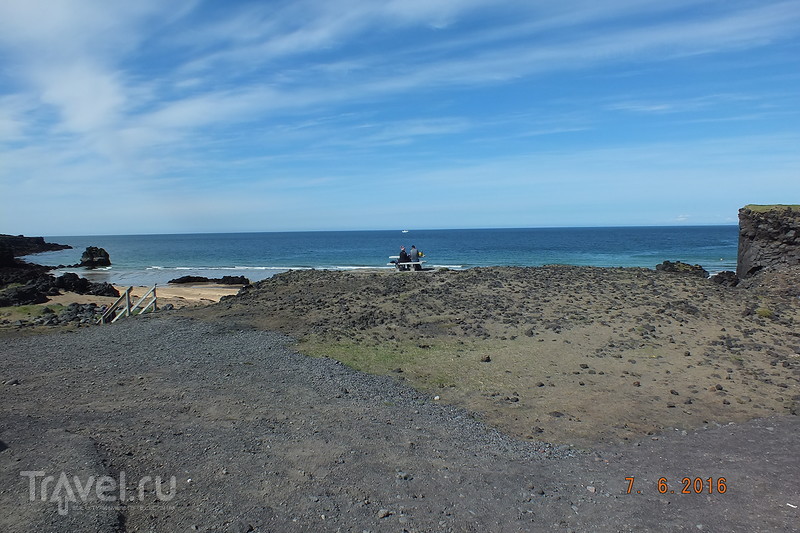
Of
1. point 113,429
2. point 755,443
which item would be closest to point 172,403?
point 113,429

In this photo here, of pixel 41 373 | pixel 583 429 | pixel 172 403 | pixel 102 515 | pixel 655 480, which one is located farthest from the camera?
pixel 41 373

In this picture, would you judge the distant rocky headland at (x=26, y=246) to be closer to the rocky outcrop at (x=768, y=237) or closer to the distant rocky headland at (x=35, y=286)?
the distant rocky headland at (x=35, y=286)

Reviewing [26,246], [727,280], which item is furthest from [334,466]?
[26,246]

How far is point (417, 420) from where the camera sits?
9211 millimetres

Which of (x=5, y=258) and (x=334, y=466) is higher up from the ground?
(x=5, y=258)

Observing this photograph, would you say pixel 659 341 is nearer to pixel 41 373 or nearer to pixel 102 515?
pixel 102 515

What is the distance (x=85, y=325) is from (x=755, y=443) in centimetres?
1950

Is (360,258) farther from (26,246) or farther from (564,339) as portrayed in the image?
(26,246)

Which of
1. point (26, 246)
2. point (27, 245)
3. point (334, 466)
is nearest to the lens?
point (334, 466)

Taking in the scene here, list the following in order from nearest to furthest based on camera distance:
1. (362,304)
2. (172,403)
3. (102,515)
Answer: (102,515), (172,403), (362,304)

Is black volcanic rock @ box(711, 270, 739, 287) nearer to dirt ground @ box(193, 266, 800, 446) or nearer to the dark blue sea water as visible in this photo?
dirt ground @ box(193, 266, 800, 446)

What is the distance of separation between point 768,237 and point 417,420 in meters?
21.6

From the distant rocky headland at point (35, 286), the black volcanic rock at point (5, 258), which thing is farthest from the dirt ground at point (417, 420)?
the black volcanic rock at point (5, 258)

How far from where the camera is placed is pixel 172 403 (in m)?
9.71
